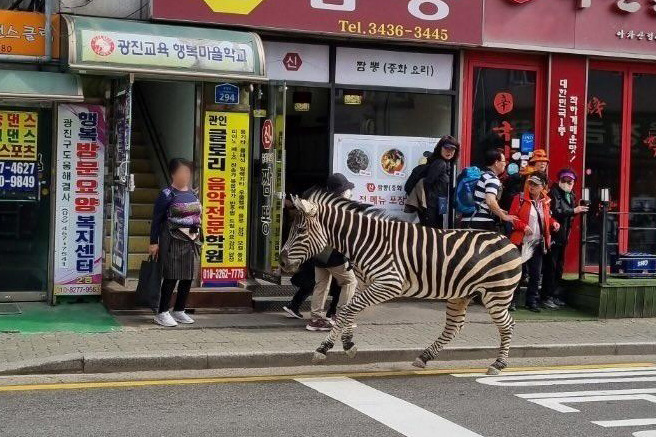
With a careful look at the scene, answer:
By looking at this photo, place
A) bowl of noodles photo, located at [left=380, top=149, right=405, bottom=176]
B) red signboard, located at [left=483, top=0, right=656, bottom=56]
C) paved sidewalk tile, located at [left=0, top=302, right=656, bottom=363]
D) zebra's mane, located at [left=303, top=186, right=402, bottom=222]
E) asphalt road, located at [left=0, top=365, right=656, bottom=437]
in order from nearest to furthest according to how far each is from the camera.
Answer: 1. asphalt road, located at [left=0, top=365, right=656, bottom=437]
2. zebra's mane, located at [left=303, top=186, right=402, bottom=222]
3. paved sidewalk tile, located at [left=0, top=302, right=656, bottom=363]
4. bowl of noodles photo, located at [left=380, top=149, right=405, bottom=176]
5. red signboard, located at [left=483, top=0, right=656, bottom=56]

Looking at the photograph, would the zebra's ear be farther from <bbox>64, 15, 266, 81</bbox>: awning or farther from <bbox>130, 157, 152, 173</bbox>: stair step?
<bbox>130, 157, 152, 173</bbox>: stair step

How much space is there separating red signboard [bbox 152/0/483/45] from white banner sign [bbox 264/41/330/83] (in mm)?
498

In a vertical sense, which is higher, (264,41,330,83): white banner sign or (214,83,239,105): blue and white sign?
(264,41,330,83): white banner sign

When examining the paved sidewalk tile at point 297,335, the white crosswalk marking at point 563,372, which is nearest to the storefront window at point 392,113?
the paved sidewalk tile at point 297,335

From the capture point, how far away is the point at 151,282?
10758 millimetres

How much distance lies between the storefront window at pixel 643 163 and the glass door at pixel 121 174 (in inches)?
301

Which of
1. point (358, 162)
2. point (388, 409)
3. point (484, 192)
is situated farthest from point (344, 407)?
point (358, 162)

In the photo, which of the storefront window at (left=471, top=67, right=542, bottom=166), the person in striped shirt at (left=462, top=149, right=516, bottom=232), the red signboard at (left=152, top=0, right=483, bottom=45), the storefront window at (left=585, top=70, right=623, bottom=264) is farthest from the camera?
the storefront window at (left=585, top=70, right=623, bottom=264)

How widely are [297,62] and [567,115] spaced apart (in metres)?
4.03

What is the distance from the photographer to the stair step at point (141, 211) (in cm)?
1338

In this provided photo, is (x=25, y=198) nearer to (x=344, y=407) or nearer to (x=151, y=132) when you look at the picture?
(x=151, y=132)

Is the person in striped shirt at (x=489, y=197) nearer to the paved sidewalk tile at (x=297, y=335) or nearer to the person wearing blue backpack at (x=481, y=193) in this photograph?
the person wearing blue backpack at (x=481, y=193)

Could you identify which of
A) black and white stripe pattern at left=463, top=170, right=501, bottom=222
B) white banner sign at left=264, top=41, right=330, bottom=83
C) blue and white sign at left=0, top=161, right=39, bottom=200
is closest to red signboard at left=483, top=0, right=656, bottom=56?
black and white stripe pattern at left=463, top=170, right=501, bottom=222

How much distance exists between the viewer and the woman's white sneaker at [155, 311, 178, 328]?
1077cm
